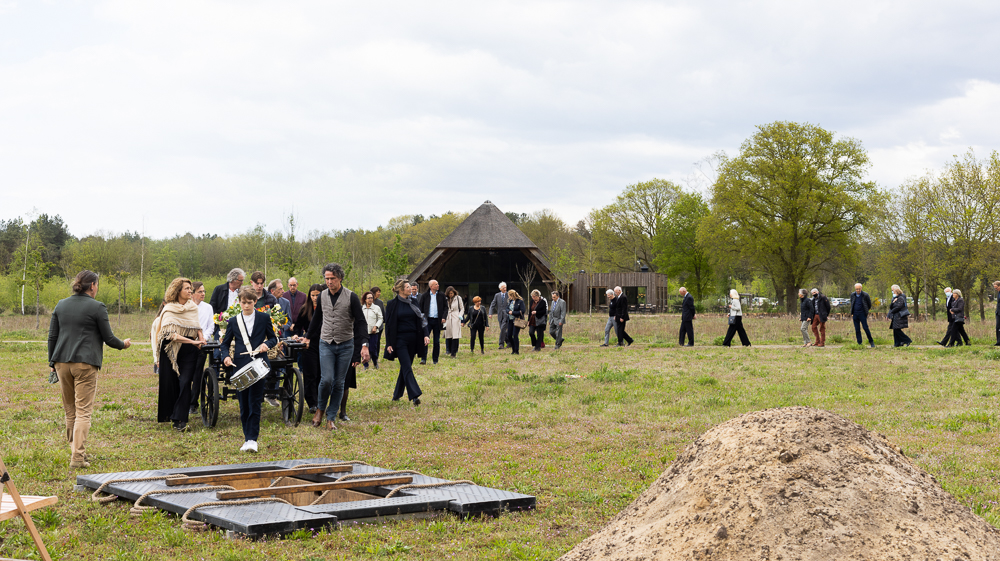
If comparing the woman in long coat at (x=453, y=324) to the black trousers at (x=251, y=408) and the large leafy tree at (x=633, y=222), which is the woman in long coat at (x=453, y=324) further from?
the large leafy tree at (x=633, y=222)

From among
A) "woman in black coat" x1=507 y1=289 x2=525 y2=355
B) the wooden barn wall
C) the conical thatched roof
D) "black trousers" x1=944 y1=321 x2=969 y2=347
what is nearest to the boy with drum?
"woman in black coat" x1=507 y1=289 x2=525 y2=355

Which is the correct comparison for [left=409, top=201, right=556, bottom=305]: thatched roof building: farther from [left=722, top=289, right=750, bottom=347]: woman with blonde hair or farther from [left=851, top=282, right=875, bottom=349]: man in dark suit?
[left=851, top=282, right=875, bottom=349]: man in dark suit

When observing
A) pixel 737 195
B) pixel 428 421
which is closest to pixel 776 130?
pixel 737 195

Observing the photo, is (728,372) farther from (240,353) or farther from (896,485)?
(896,485)

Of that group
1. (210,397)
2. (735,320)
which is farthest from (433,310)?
(210,397)

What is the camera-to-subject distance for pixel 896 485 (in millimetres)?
3727

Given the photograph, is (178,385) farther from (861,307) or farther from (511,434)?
(861,307)

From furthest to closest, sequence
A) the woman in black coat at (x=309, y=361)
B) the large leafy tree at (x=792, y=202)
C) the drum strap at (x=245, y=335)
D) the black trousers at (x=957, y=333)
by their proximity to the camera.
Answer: the large leafy tree at (x=792, y=202)
the black trousers at (x=957, y=333)
the woman in black coat at (x=309, y=361)
the drum strap at (x=245, y=335)

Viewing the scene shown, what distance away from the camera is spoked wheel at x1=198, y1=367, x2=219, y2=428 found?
949 centimetres

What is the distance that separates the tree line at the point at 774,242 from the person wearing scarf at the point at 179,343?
20060 mm

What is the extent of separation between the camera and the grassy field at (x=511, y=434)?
497 centimetres

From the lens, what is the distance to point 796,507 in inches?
138

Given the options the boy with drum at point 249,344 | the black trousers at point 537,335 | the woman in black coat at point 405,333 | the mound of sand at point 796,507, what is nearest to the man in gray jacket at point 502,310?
the black trousers at point 537,335

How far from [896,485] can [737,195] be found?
47.6m
